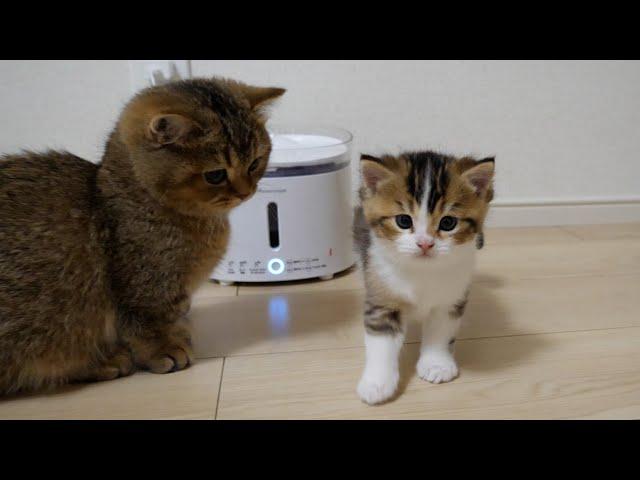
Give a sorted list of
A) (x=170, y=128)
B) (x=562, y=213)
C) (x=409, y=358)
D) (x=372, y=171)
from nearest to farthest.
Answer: (x=170, y=128)
(x=372, y=171)
(x=409, y=358)
(x=562, y=213)

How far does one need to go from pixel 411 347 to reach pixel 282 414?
0.37 metres

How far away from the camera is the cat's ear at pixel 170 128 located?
3.02 ft

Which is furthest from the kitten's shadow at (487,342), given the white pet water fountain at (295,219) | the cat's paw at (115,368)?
the cat's paw at (115,368)

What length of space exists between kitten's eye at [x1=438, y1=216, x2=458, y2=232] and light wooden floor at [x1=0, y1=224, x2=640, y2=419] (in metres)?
0.30

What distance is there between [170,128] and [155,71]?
0.81 m

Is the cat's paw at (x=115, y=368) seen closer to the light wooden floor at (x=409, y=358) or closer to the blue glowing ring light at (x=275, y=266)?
the light wooden floor at (x=409, y=358)

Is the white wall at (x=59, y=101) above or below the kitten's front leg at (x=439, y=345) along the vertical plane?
above

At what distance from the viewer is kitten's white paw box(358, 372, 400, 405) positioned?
0.96 meters

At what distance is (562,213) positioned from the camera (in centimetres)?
199

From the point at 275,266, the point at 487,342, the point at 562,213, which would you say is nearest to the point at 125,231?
the point at 275,266

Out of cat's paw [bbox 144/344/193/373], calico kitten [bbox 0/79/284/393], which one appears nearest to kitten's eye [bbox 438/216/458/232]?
calico kitten [bbox 0/79/284/393]

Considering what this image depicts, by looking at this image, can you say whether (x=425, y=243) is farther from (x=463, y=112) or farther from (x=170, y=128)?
(x=463, y=112)

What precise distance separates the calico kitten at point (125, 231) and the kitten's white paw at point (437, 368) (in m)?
0.47

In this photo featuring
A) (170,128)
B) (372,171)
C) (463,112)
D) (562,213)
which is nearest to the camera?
Answer: (170,128)
